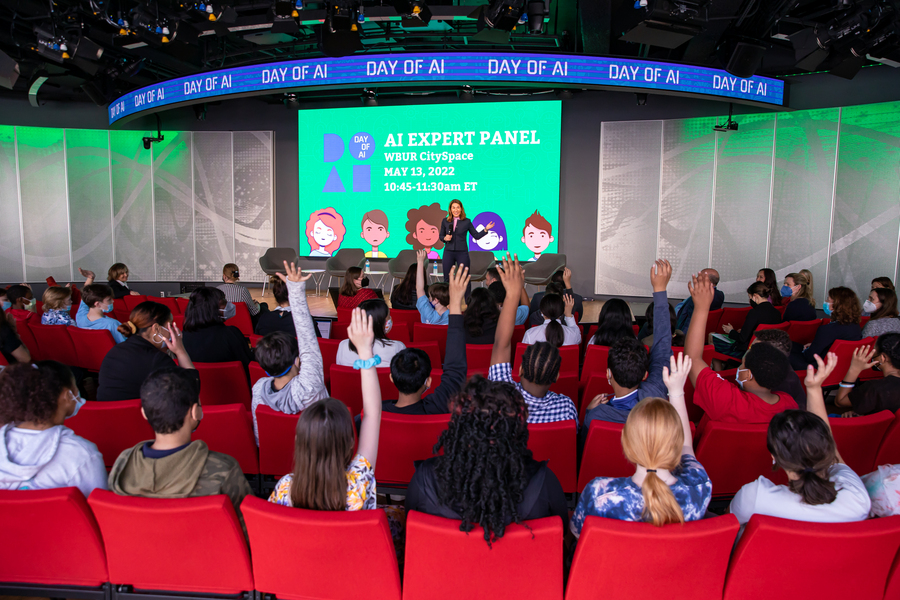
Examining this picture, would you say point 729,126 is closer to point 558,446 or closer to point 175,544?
point 558,446

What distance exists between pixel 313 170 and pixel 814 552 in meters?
12.0

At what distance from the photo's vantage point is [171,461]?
1.93 meters

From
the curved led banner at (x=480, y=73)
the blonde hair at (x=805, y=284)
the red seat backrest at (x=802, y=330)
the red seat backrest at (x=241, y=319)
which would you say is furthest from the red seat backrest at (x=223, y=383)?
the blonde hair at (x=805, y=284)

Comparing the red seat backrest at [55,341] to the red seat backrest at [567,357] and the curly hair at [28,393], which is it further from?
the red seat backrest at [567,357]

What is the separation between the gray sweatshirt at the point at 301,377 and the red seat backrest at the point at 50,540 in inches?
36.8

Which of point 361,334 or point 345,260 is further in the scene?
point 345,260

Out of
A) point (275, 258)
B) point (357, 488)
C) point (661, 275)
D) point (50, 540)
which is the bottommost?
point (50, 540)

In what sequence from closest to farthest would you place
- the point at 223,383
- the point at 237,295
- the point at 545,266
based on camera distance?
1. the point at 223,383
2. the point at 237,295
3. the point at 545,266

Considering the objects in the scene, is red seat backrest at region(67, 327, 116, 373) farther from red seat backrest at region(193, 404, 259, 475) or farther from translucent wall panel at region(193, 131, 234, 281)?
translucent wall panel at region(193, 131, 234, 281)

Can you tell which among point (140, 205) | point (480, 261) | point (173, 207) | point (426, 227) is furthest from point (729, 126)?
point (140, 205)

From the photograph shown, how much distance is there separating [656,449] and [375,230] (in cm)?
1081

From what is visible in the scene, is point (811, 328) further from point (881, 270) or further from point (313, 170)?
point (313, 170)

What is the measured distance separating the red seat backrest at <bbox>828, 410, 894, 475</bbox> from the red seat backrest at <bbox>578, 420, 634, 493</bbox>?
980 millimetres

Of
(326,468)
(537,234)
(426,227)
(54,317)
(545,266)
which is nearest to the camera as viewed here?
(326,468)
